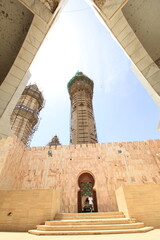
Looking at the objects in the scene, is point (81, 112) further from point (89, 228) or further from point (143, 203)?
point (89, 228)

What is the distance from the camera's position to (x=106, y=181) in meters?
→ 8.93

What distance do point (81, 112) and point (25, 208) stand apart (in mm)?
17279

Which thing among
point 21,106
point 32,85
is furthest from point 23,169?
point 32,85

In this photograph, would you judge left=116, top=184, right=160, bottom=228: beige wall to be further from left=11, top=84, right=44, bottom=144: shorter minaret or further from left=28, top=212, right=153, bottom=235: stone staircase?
left=11, top=84, right=44, bottom=144: shorter minaret

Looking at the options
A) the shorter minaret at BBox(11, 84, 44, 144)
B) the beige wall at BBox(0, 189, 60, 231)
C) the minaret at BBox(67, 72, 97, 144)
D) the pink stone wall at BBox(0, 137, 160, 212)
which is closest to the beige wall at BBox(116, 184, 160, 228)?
the beige wall at BBox(0, 189, 60, 231)

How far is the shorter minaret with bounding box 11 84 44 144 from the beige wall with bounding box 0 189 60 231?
13.7 m

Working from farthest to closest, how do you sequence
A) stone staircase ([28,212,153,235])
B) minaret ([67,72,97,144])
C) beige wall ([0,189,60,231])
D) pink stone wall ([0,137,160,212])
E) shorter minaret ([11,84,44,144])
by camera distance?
shorter minaret ([11,84,44,144]), minaret ([67,72,97,144]), pink stone wall ([0,137,160,212]), beige wall ([0,189,60,231]), stone staircase ([28,212,153,235])

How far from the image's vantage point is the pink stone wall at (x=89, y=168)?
28.3 feet

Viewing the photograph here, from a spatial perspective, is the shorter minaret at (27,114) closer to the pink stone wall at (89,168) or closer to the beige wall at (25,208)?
the pink stone wall at (89,168)

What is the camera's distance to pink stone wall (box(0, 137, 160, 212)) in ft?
28.3

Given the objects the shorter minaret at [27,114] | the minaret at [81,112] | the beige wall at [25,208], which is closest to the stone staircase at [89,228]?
the beige wall at [25,208]

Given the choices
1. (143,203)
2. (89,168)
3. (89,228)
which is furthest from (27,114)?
(143,203)

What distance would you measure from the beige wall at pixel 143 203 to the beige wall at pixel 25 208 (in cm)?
329

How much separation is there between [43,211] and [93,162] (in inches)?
218
